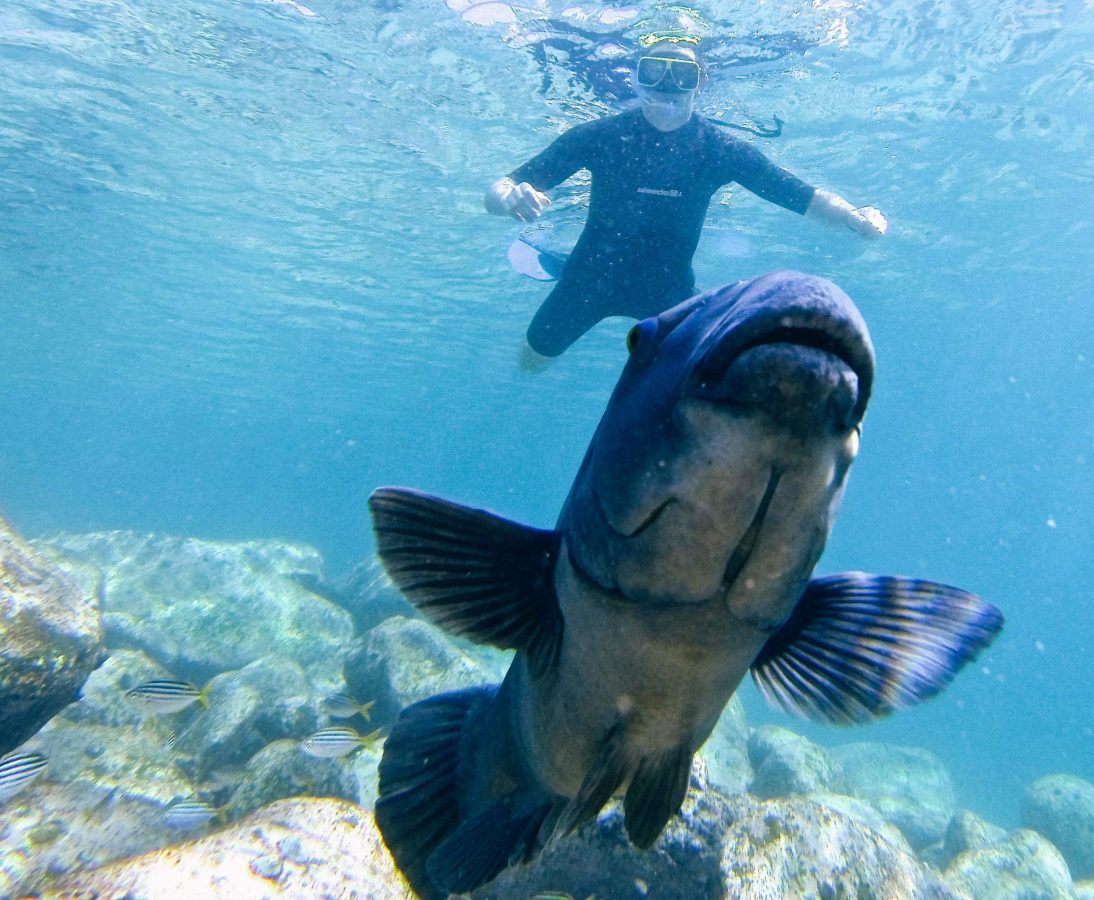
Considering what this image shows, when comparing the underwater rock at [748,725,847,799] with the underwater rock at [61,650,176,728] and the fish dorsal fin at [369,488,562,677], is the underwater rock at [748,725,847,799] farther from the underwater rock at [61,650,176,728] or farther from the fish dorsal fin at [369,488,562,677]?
the fish dorsal fin at [369,488,562,677]

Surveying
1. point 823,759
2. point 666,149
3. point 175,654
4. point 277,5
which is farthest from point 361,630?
point 277,5

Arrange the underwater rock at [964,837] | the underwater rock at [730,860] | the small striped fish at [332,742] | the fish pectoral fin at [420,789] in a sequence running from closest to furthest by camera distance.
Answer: the fish pectoral fin at [420,789] < the underwater rock at [730,860] < the small striped fish at [332,742] < the underwater rock at [964,837]

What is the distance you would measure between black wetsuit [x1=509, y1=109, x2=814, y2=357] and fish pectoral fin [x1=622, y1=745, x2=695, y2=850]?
6.51 m

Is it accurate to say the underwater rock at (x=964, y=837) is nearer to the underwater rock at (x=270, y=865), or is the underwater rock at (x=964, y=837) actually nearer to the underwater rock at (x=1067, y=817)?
→ the underwater rock at (x=1067, y=817)

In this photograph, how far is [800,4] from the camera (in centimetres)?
1141

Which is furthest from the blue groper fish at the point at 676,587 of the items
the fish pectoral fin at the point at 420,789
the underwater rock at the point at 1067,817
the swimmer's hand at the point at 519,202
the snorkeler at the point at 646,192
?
the underwater rock at the point at 1067,817

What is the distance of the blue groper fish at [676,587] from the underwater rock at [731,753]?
9.10 m

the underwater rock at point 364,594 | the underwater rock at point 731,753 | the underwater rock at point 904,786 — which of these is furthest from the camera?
the underwater rock at point 364,594

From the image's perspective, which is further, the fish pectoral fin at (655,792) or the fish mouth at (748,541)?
the fish pectoral fin at (655,792)

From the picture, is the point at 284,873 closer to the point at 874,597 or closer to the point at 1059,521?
the point at 874,597

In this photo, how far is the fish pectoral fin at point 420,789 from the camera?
2803mm

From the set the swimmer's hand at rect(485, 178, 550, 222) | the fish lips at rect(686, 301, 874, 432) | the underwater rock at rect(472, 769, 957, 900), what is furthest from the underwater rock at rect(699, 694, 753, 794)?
the fish lips at rect(686, 301, 874, 432)

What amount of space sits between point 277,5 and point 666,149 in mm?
9059

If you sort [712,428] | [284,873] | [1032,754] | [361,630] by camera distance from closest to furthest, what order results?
[712,428] < [284,873] < [361,630] < [1032,754]
